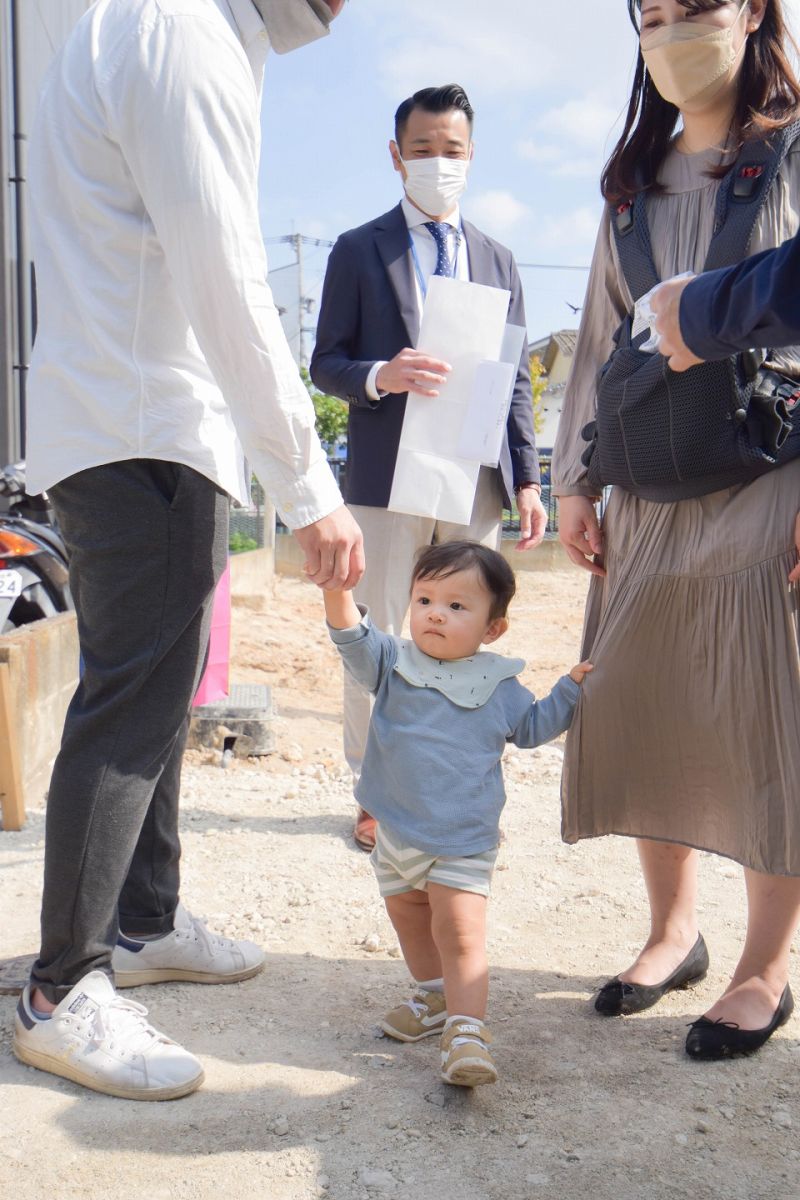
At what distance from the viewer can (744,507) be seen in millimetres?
2316

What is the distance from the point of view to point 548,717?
2.48 metres

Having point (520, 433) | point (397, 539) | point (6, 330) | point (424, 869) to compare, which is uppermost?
point (6, 330)

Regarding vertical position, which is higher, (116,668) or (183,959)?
(116,668)

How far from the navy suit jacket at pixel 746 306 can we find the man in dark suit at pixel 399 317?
1.91m

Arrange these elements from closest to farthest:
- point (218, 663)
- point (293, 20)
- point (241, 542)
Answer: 1. point (293, 20)
2. point (218, 663)
3. point (241, 542)

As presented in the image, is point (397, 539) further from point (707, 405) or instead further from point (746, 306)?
point (746, 306)

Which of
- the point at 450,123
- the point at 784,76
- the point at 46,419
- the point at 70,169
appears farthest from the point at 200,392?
the point at 450,123

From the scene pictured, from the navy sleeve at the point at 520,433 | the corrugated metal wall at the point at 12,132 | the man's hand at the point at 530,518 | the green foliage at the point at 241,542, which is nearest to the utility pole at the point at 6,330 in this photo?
the corrugated metal wall at the point at 12,132

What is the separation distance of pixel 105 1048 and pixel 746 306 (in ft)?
5.92

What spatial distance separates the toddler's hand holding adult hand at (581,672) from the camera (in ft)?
8.25

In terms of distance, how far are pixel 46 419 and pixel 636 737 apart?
140cm

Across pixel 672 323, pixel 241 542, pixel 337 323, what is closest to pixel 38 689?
pixel 337 323

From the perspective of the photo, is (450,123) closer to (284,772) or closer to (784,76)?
(784,76)

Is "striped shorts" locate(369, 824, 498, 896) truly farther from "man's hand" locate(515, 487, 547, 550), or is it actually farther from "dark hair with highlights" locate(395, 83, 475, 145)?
"dark hair with highlights" locate(395, 83, 475, 145)
